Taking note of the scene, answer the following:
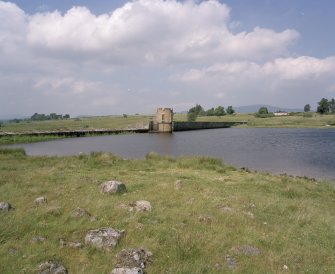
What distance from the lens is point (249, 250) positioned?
8.74 metres

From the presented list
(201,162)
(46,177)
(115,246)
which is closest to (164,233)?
(115,246)

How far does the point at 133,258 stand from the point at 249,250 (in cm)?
297

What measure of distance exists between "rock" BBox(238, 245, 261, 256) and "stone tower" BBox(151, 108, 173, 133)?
338 ft

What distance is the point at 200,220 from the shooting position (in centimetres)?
1076

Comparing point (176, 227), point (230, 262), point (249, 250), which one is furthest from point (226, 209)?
point (230, 262)

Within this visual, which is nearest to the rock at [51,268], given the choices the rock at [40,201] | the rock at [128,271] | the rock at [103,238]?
the rock at [128,271]

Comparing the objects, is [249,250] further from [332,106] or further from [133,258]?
[332,106]

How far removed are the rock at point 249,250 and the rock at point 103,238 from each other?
309cm

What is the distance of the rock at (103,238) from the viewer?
8495 mm

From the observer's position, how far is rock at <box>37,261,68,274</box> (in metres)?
7.18

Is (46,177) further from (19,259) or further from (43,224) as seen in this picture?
(19,259)

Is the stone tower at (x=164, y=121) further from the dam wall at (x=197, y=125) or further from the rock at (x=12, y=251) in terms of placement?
the rock at (x=12, y=251)

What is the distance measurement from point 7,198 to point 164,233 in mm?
6992

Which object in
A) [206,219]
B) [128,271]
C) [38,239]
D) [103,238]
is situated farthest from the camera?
[206,219]
